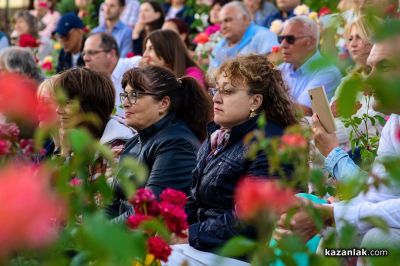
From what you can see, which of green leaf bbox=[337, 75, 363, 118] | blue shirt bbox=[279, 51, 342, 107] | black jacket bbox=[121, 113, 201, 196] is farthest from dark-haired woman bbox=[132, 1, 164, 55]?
green leaf bbox=[337, 75, 363, 118]

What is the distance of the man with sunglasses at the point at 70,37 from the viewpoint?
9.46 m

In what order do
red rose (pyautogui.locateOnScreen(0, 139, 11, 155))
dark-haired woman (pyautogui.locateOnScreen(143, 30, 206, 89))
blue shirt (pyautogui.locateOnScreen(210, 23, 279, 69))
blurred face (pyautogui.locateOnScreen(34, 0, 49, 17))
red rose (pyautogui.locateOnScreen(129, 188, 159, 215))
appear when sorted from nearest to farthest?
red rose (pyautogui.locateOnScreen(0, 139, 11, 155)), red rose (pyautogui.locateOnScreen(129, 188, 159, 215)), dark-haired woman (pyautogui.locateOnScreen(143, 30, 206, 89)), blue shirt (pyautogui.locateOnScreen(210, 23, 279, 69)), blurred face (pyautogui.locateOnScreen(34, 0, 49, 17))

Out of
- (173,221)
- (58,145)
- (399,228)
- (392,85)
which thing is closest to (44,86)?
(58,145)

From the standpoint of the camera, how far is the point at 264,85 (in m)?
3.84

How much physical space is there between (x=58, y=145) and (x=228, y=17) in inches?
151

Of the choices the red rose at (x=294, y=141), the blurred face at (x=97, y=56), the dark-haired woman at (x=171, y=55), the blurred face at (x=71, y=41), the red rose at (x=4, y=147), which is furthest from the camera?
the blurred face at (x=71, y=41)

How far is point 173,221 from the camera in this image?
2.22 metres

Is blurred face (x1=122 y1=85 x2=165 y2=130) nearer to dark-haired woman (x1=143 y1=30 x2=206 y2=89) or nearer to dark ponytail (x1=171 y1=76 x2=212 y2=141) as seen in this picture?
dark ponytail (x1=171 y1=76 x2=212 y2=141)

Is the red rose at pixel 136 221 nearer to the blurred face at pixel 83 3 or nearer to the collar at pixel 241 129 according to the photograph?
the collar at pixel 241 129

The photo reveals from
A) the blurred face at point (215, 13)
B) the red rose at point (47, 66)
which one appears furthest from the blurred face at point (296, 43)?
the red rose at point (47, 66)

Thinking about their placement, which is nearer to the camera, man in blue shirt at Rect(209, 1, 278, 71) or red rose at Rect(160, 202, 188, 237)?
red rose at Rect(160, 202, 188, 237)

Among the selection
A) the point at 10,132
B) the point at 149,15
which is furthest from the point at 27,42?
the point at 10,132

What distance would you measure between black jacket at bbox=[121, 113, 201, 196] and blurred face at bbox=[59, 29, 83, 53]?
5.39 m

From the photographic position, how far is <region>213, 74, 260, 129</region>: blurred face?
3783 millimetres
